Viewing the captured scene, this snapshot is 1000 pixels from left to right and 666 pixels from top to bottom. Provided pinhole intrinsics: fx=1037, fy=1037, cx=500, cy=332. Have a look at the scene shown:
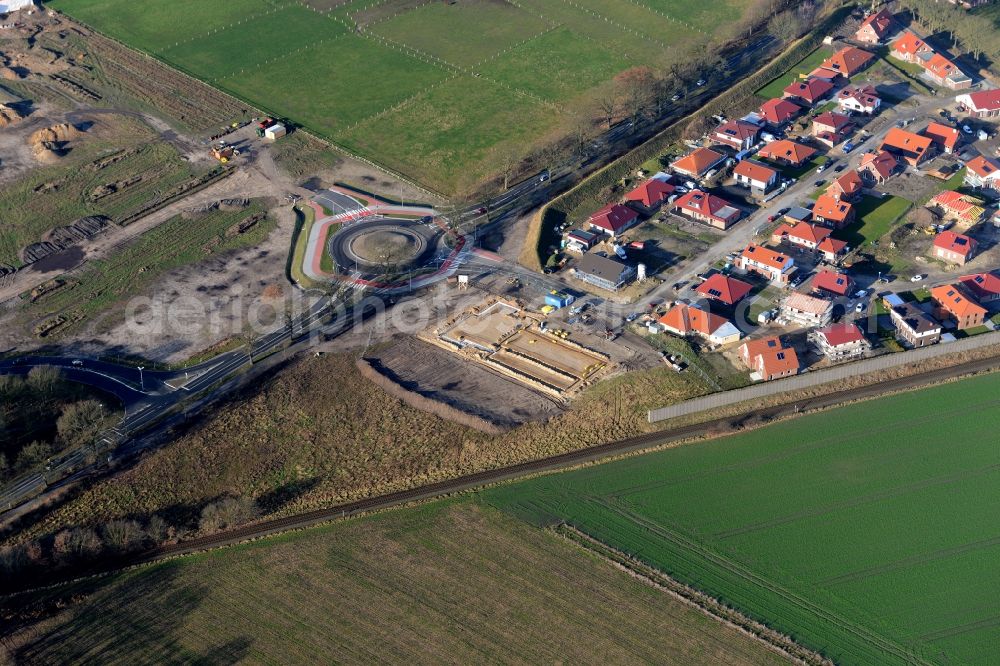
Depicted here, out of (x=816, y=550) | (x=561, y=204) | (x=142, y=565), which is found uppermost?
(x=561, y=204)

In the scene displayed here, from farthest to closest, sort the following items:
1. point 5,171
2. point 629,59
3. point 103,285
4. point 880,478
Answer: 1. point 629,59
2. point 5,171
3. point 103,285
4. point 880,478

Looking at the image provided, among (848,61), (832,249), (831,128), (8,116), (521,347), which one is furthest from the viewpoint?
(848,61)

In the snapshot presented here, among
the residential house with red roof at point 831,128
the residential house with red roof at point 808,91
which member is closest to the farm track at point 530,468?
the residential house with red roof at point 831,128

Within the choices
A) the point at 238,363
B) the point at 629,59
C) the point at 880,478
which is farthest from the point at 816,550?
the point at 629,59

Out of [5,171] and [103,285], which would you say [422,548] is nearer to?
[103,285]

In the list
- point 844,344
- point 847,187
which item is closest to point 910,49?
point 847,187

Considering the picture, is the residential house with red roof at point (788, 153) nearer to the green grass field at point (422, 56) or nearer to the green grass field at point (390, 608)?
the green grass field at point (422, 56)

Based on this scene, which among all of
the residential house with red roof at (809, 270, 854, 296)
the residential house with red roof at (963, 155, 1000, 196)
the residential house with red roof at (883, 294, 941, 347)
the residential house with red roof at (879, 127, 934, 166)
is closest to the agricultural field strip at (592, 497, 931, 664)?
the residential house with red roof at (883, 294, 941, 347)

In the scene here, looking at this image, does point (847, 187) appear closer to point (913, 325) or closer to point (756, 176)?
point (756, 176)
